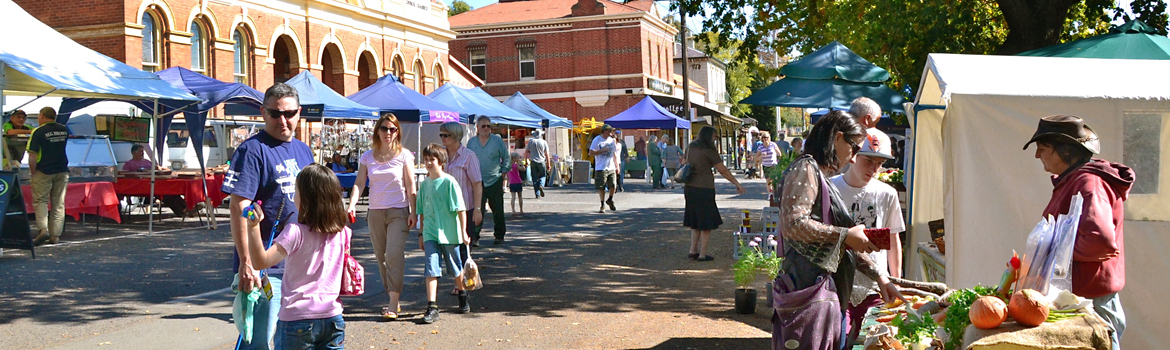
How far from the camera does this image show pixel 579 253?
11570 millimetres

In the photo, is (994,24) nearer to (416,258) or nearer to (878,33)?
(878,33)

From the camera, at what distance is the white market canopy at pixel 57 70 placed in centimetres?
Answer: 1138

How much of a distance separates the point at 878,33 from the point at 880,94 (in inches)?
99.8

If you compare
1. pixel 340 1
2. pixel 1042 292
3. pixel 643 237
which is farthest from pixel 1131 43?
pixel 340 1

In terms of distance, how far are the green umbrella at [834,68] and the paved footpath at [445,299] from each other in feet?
7.40

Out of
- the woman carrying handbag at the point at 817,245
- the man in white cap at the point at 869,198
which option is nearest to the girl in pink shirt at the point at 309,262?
the woman carrying handbag at the point at 817,245

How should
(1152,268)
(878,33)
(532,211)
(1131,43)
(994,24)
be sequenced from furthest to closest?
(532,211) < (994,24) < (878,33) < (1131,43) < (1152,268)

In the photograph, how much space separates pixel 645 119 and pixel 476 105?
6585 mm

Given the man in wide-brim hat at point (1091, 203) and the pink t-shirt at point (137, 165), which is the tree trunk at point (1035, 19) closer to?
the man in wide-brim hat at point (1091, 203)

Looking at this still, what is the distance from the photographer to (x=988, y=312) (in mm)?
3555

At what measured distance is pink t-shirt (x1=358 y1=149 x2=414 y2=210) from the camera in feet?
24.0

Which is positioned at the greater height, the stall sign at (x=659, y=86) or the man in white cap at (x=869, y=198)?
the stall sign at (x=659, y=86)

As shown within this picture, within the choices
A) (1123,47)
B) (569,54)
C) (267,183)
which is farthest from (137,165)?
(569,54)

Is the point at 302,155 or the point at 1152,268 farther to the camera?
the point at 1152,268
